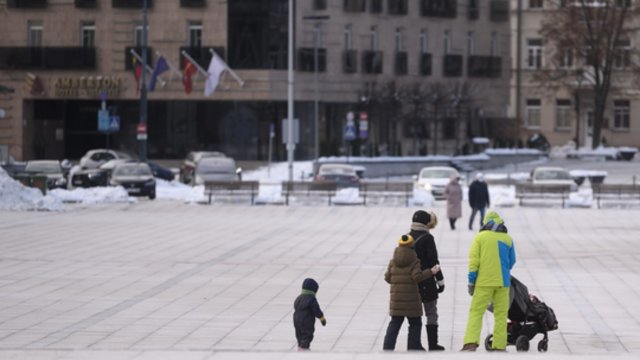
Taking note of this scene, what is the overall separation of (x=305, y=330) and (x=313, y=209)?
3266cm

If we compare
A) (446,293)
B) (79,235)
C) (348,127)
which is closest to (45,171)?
(348,127)

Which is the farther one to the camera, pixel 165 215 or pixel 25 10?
pixel 25 10

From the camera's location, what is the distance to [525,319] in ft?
59.3

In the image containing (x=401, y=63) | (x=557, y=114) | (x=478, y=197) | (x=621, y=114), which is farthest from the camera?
(x=557, y=114)

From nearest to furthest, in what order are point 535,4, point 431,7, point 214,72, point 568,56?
Answer: point 214,72 < point 431,7 < point 568,56 < point 535,4

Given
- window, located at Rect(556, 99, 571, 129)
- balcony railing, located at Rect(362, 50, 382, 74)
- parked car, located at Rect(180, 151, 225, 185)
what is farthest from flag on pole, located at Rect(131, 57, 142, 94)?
window, located at Rect(556, 99, 571, 129)

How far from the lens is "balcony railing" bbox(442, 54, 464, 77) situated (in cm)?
9056

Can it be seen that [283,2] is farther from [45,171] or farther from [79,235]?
[79,235]

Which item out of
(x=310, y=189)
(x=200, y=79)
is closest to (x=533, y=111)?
(x=200, y=79)

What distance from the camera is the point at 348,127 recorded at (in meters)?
68.0

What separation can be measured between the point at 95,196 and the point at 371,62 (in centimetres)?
3571

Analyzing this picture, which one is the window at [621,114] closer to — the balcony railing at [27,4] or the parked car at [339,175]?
the balcony railing at [27,4]

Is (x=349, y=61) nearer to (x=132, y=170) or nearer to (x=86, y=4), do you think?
(x=86, y=4)

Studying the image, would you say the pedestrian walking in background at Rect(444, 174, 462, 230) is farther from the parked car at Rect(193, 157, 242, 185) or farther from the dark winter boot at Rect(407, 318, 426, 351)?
the dark winter boot at Rect(407, 318, 426, 351)
